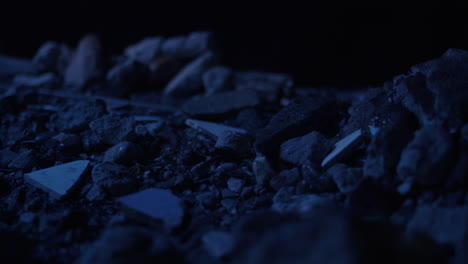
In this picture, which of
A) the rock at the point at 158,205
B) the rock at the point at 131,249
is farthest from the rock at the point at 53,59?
the rock at the point at 131,249

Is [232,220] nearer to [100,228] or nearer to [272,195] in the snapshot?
[272,195]

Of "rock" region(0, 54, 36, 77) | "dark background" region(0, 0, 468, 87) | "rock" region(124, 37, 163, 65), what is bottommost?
"rock" region(0, 54, 36, 77)

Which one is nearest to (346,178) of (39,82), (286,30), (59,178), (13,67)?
(59,178)

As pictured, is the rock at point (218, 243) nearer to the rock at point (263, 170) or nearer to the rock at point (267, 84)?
the rock at point (263, 170)

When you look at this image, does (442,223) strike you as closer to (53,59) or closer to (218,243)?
(218,243)

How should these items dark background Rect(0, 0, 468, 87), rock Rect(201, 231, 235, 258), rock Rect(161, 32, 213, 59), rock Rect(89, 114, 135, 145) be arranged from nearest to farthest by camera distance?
rock Rect(201, 231, 235, 258)
rock Rect(89, 114, 135, 145)
rock Rect(161, 32, 213, 59)
dark background Rect(0, 0, 468, 87)

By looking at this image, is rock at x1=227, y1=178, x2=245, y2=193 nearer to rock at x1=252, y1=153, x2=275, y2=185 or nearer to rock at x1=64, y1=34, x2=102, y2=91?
rock at x1=252, y1=153, x2=275, y2=185

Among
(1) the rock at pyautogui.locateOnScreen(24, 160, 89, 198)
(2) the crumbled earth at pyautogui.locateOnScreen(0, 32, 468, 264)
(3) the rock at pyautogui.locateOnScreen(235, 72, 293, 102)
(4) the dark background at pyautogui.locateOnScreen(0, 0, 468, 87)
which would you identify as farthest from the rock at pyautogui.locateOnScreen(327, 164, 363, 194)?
(4) the dark background at pyautogui.locateOnScreen(0, 0, 468, 87)
